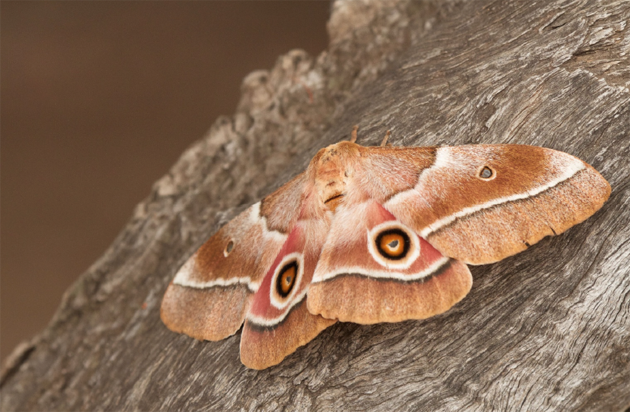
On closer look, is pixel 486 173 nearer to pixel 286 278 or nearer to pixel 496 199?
pixel 496 199

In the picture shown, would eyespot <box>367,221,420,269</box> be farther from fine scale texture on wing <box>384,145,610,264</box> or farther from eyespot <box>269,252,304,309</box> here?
eyespot <box>269,252,304,309</box>

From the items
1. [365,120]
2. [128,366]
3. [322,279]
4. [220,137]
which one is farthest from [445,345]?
[220,137]

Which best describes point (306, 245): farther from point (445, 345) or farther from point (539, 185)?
point (539, 185)

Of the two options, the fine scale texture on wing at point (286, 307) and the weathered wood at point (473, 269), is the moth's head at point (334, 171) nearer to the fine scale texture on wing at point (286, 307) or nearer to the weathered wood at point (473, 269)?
the fine scale texture on wing at point (286, 307)

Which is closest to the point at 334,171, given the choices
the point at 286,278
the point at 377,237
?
the point at 377,237

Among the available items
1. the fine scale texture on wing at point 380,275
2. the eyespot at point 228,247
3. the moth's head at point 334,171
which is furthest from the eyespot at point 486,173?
the eyespot at point 228,247
